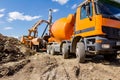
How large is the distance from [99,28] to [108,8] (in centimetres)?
124

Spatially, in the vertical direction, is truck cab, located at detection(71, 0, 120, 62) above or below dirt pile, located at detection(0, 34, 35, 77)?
above

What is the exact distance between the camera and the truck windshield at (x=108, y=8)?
11.2m

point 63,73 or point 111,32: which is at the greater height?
point 111,32

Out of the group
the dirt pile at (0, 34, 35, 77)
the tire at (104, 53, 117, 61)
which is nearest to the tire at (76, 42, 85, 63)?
the tire at (104, 53, 117, 61)

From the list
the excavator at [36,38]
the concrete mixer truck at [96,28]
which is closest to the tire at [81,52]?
the concrete mixer truck at [96,28]

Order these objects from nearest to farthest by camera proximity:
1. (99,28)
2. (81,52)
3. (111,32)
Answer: (99,28) → (111,32) → (81,52)

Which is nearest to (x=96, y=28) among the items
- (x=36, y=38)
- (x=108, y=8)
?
(x=108, y=8)

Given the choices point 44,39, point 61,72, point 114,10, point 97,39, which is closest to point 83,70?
point 61,72

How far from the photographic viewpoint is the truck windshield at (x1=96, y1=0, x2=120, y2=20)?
36.7 feet

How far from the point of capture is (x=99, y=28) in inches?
428

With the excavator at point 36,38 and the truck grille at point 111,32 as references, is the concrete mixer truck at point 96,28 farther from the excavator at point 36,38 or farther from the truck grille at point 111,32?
the excavator at point 36,38

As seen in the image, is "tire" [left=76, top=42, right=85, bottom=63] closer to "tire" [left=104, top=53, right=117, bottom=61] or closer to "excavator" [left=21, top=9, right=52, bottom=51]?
"tire" [left=104, top=53, right=117, bottom=61]

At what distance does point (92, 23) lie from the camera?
11281 millimetres

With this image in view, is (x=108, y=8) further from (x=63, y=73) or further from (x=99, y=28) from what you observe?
(x=63, y=73)
